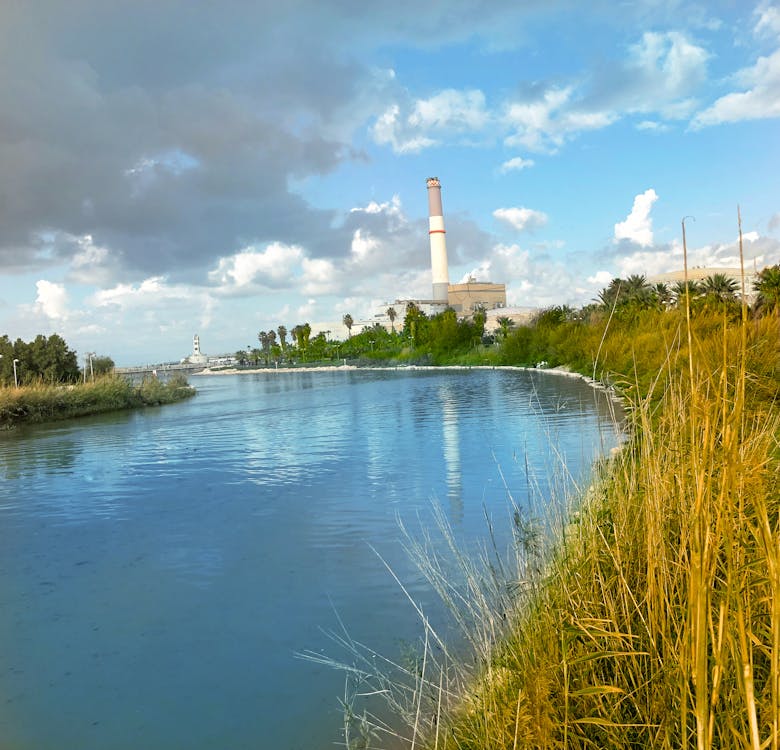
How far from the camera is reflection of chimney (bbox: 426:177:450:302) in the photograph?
70906 mm

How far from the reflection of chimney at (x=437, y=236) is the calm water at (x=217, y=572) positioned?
59.7 meters

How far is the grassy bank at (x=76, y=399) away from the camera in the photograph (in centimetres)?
2311

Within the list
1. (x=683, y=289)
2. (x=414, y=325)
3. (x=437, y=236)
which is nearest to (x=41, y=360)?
(x=683, y=289)

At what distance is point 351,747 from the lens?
323 cm

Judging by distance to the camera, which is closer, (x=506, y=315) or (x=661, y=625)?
(x=661, y=625)

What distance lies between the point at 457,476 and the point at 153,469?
6066mm

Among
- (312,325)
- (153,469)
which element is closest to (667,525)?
(153,469)

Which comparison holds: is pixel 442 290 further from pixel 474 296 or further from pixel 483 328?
pixel 483 328

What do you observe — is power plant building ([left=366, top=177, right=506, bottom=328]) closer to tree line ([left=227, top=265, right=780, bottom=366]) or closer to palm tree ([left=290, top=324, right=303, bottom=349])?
tree line ([left=227, top=265, right=780, bottom=366])

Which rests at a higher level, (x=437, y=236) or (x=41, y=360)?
(x=437, y=236)

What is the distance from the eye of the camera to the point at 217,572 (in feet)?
20.2

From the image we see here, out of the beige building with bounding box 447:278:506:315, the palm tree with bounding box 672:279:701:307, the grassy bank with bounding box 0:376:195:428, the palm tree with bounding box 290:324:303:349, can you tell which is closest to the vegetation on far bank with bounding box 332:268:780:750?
the palm tree with bounding box 672:279:701:307

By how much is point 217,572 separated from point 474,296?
3156 inches

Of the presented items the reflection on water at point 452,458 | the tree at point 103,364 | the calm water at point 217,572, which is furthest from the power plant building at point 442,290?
the calm water at point 217,572
